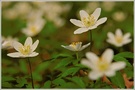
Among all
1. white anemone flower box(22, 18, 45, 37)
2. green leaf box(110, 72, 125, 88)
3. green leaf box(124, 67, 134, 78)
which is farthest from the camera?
white anemone flower box(22, 18, 45, 37)

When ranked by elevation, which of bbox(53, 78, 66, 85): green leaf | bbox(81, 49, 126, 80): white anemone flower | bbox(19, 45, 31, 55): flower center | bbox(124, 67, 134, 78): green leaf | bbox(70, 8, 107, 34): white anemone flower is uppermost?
bbox(70, 8, 107, 34): white anemone flower

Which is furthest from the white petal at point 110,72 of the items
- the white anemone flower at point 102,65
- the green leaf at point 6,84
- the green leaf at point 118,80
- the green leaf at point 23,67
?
the green leaf at point 23,67

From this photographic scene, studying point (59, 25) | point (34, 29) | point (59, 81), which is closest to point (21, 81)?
point (59, 81)

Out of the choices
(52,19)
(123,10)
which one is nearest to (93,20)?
(52,19)

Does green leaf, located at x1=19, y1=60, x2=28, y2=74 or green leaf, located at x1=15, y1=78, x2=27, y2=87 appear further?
green leaf, located at x1=19, y1=60, x2=28, y2=74

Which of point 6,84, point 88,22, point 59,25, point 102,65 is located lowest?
point 6,84

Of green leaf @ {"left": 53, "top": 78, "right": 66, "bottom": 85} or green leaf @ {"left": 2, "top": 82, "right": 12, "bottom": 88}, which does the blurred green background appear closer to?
green leaf @ {"left": 2, "top": 82, "right": 12, "bottom": 88}

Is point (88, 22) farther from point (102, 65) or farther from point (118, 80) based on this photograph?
point (102, 65)

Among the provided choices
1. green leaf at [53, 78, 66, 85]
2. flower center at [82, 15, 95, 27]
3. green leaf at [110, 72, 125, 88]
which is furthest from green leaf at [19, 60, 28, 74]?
green leaf at [110, 72, 125, 88]

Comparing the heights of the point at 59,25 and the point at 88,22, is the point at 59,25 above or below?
above
